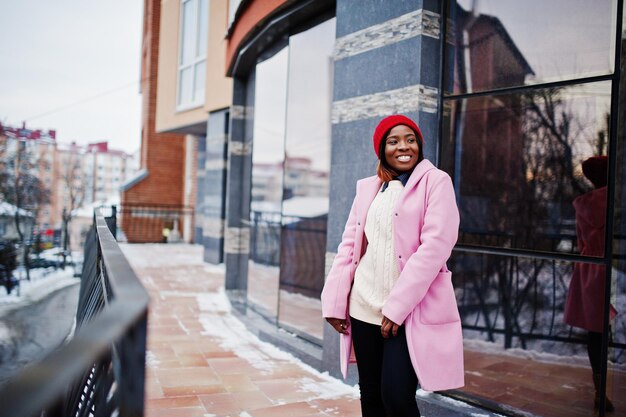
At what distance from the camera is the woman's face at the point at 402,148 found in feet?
7.73

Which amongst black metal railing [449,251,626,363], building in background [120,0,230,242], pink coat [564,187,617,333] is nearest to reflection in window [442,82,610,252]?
black metal railing [449,251,626,363]

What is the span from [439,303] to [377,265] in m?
0.32

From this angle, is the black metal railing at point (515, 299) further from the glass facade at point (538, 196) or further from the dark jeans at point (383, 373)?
the dark jeans at point (383, 373)

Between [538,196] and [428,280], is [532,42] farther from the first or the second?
[428,280]

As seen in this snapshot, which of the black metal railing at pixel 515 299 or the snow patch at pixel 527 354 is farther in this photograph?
the black metal railing at pixel 515 299

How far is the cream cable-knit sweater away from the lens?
7.50 ft

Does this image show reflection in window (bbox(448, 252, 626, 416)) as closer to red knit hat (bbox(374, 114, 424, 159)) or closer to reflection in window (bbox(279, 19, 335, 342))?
reflection in window (bbox(279, 19, 335, 342))

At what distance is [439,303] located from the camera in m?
2.19

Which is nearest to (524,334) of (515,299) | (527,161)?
(515,299)

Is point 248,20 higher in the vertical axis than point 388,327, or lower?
higher

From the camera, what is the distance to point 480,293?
6.72 metres

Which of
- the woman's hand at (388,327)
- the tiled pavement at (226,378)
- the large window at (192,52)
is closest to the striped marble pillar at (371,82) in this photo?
the tiled pavement at (226,378)

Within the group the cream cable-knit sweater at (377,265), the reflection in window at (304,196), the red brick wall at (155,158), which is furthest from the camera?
the red brick wall at (155,158)

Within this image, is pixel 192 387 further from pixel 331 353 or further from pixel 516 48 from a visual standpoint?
pixel 516 48
